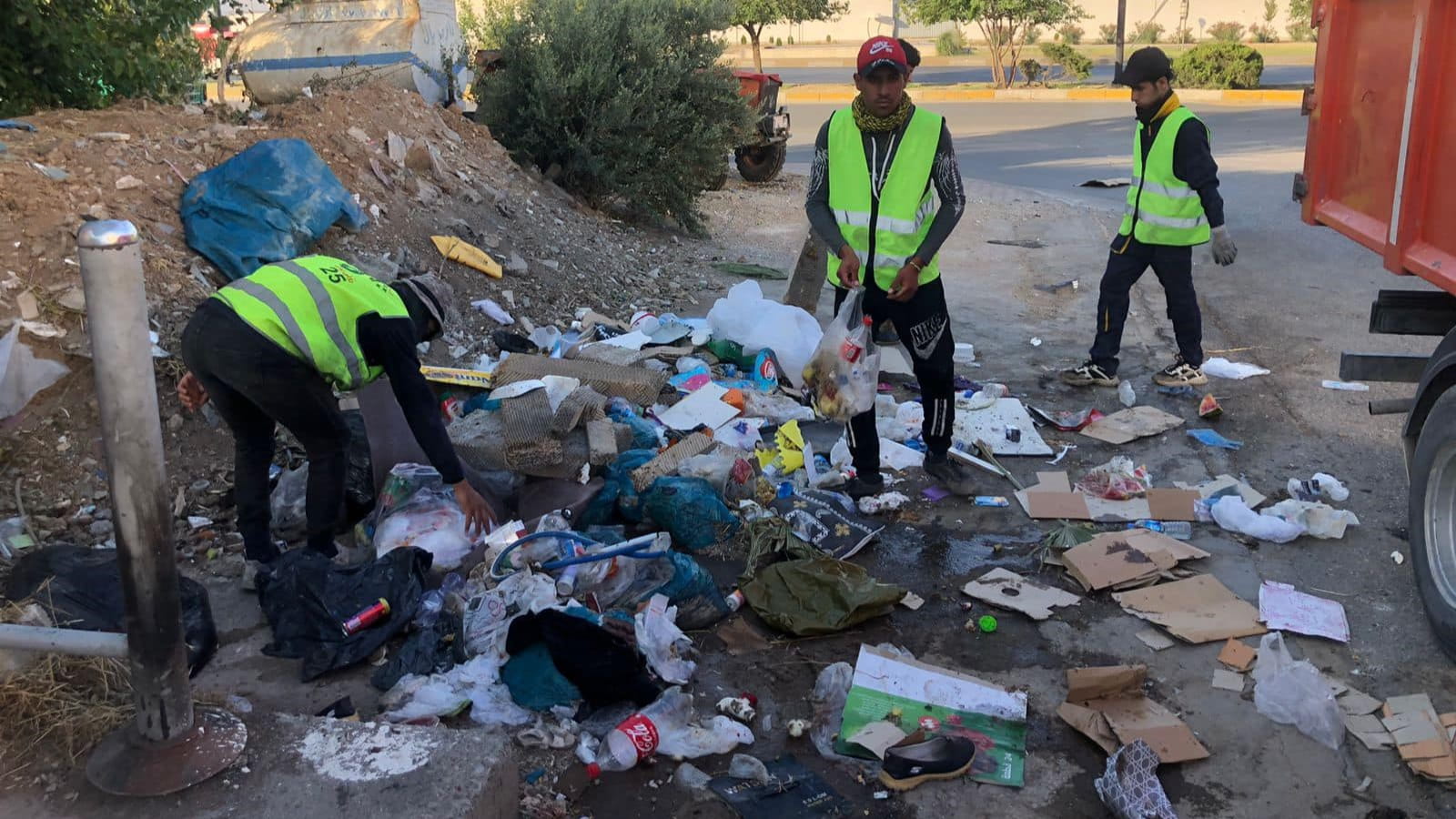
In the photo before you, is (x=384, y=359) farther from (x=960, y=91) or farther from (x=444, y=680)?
(x=960, y=91)

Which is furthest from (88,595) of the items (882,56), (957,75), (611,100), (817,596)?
(957,75)

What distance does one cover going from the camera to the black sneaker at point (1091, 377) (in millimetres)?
6262

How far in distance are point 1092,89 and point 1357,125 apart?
21162 mm

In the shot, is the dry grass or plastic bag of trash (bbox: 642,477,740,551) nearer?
the dry grass

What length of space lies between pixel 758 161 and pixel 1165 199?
28.8 ft

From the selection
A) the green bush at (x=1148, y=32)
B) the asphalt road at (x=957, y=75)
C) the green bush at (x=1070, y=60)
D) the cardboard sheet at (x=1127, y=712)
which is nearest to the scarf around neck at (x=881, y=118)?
the cardboard sheet at (x=1127, y=712)

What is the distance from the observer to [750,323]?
6.48 meters

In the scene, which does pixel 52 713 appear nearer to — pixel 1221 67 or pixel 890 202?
pixel 890 202

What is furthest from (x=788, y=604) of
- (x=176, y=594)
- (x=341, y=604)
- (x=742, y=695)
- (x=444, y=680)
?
(x=176, y=594)

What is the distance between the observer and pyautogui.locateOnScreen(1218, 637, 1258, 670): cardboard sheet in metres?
3.46

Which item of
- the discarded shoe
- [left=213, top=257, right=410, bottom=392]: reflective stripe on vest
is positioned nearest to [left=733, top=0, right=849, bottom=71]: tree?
the discarded shoe

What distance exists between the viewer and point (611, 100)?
973 cm

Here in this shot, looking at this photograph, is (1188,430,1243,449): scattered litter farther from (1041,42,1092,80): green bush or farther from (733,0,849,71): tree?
(1041,42,1092,80): green bush

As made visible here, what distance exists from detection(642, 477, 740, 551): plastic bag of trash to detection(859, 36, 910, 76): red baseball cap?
1752mm
